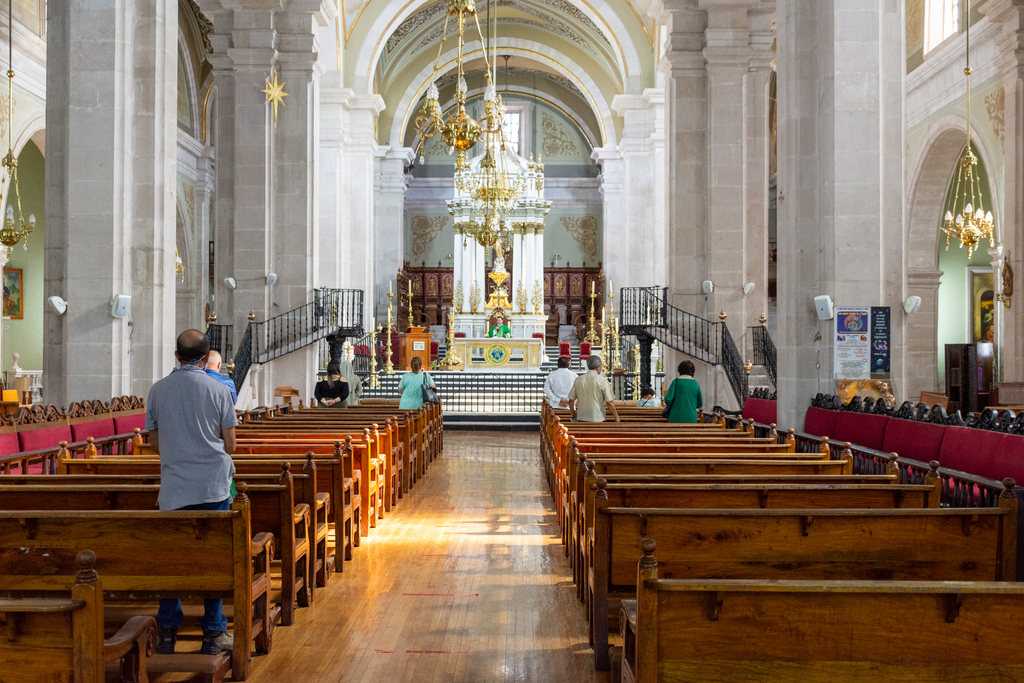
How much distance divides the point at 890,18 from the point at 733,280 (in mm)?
6847

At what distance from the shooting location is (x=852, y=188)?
9773mm

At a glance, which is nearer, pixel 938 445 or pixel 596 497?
pixel 596 497

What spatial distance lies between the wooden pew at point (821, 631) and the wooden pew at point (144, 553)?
77.9 inches

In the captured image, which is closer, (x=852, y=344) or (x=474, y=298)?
(x=852, y=344)

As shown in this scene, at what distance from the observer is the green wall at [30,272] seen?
19.6 m

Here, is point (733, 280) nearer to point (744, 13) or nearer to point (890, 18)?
point (744, 13)

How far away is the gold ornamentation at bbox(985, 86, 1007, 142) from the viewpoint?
14812mm

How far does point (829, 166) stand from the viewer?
9812 mm

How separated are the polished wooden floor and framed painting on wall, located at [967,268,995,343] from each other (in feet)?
47.4

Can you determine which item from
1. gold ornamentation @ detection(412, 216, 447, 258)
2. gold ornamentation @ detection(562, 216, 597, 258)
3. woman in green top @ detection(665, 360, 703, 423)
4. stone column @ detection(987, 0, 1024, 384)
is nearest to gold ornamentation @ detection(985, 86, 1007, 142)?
stone column @ detection(987, 0, 1024, 384)

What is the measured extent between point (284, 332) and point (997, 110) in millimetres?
12785

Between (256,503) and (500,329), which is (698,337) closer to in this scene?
(500,329)

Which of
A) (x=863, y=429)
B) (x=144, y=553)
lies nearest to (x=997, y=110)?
(x=863, y=429)

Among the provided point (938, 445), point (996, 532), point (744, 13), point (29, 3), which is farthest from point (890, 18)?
point (29, 3)
